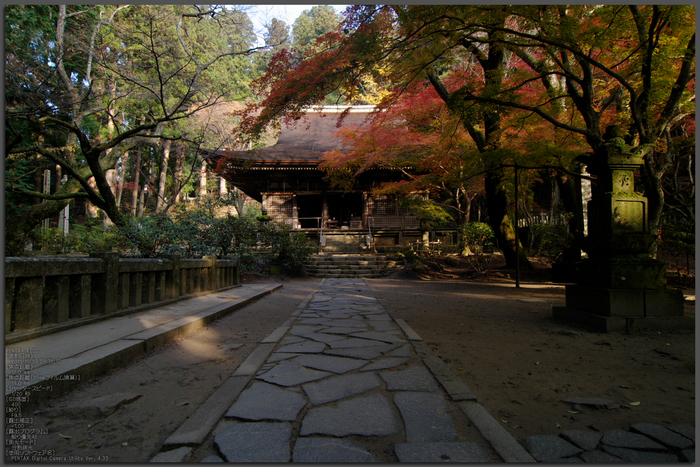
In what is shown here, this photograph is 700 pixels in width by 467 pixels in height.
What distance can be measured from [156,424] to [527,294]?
25.2 ft

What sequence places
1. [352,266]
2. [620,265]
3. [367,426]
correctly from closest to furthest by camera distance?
[367,426], [620,265], [352,266]

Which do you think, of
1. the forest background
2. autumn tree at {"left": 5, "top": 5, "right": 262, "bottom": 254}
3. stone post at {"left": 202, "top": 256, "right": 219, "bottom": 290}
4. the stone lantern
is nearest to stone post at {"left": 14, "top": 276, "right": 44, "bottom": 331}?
the forest background

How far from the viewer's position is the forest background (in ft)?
15.8

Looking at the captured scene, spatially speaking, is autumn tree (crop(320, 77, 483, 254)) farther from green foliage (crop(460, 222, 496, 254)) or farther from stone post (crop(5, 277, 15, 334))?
stone post (crop(5, 277, 15, 334))

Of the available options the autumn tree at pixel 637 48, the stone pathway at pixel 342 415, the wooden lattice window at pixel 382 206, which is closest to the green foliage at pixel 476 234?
the wooden lattice window at pixel 382 206

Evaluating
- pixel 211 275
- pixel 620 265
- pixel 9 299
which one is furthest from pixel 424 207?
pixel 9 299

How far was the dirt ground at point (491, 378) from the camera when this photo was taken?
1910 mm

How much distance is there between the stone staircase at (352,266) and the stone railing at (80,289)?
24.6 feet

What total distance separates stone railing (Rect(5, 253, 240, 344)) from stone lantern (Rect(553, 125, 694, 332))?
5751 millimetres

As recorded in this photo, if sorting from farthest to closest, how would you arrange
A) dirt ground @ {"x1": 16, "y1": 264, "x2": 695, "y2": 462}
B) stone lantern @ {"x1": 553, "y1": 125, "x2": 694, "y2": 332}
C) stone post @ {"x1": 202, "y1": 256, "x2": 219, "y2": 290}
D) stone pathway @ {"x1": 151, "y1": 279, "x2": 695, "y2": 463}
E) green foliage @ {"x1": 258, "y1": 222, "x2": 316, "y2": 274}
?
green foliage @ {"x1": 258, "y1": 222, "x2": 316, "y2": 274}
stone post @ {"x1": 202, "y1": 256, "x2": 219, "y2": 290}
stone lantern @ {"x1": 553, "y1": 125, "x2": 694, "y2": 332}
dirt ground @ {"x1": 16, "y1": 264, "x2": 695, "y2": 462}
stone pathway @ {"x1": 151, "y1": 279, "x2": 695, "y2": 463}

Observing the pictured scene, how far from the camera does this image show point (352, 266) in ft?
44.7

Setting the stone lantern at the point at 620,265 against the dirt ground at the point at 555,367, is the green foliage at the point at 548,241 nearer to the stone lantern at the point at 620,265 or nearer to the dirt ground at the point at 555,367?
the dirt ground at the point at 555,367

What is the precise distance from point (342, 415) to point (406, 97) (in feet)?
35.4

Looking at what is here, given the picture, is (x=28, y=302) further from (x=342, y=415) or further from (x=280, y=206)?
(x=280, y=206)
